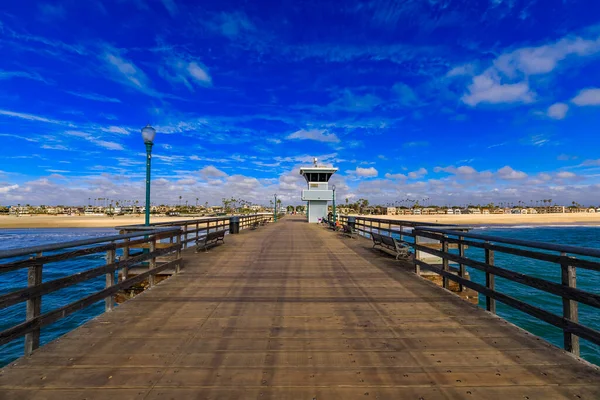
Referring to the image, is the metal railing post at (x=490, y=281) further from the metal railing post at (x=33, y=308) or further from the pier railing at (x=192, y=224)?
the pier railing at (x=192, y=224)

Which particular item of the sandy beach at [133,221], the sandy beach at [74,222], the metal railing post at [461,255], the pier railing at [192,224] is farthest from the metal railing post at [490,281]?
the sandy beach at [133,221]

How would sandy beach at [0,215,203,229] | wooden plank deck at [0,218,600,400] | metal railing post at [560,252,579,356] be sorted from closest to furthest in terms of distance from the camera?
wooden plank deck at [0,218,600,400] < metal railing post at [560,252,579,356] < sandy beach at [0,215,203,229]

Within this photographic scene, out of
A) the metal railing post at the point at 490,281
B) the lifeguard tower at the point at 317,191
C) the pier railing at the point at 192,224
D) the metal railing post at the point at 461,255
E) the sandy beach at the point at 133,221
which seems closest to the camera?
the metal railing post at the point at 490,281

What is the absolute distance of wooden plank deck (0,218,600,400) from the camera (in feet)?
8.46

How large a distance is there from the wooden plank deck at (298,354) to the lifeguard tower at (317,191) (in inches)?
952

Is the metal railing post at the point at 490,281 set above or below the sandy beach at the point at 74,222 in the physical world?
above

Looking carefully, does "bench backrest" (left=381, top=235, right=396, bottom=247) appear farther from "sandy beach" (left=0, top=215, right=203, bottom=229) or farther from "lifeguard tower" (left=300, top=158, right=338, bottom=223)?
"sandy beach" (left=0, top=215, right=203, bottom=229)

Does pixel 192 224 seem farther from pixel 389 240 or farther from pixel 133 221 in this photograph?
pixel 133 221

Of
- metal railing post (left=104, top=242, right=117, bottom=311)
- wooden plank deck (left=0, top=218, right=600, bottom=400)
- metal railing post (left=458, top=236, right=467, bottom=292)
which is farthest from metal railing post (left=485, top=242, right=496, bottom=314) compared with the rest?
metal railing post (left=104, top=242, right=117, bottom=311)

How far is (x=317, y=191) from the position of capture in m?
29.7

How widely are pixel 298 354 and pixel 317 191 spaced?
26.7 meters

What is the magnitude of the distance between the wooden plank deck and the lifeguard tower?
24187 mm

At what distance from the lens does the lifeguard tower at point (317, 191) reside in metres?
29.6

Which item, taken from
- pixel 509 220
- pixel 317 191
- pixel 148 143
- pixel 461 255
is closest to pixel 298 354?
pixel 461 255
